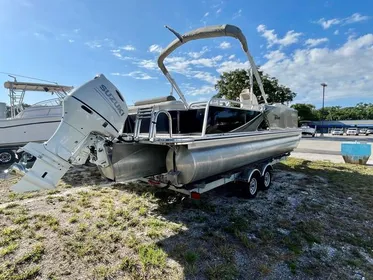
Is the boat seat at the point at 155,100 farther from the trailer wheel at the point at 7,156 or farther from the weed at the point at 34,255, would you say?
the trailer wheel at the point at 7,156

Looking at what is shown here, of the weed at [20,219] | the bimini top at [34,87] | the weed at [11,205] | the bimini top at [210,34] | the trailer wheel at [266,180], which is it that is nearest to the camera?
the weed at [20,219]

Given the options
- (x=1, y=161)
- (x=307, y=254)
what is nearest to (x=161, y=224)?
(x=307, y=254)

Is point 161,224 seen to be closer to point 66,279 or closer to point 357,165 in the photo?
point 66,279

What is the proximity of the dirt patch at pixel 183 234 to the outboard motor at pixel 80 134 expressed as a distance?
0.98m

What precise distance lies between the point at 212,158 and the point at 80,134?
195 cm

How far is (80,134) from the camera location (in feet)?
9.62

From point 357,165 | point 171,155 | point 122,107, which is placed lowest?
point 357,165

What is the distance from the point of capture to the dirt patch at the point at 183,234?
2.65m

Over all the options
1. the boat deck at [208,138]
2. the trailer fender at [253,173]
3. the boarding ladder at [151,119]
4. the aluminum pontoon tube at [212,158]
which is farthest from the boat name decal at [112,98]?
the trailer fender at [253,173]

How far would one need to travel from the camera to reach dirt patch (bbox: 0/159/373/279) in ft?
8.69

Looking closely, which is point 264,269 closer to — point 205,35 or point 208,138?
point 208,138

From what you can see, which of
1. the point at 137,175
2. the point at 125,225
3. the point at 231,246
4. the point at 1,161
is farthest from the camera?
the point at 1,161

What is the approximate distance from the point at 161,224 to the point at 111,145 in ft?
4.90

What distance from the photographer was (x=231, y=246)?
→ 124 inches
